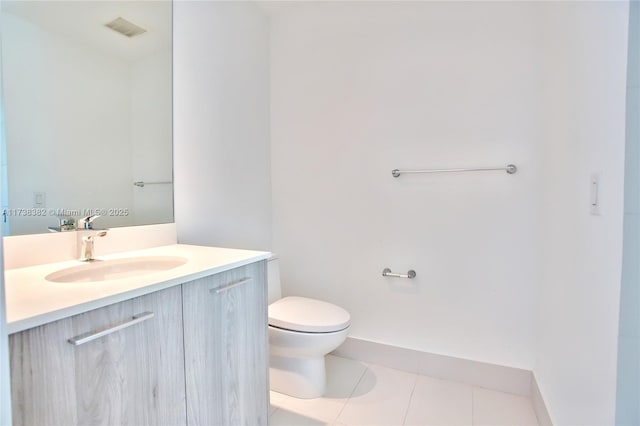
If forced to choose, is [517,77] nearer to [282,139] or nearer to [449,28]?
[449,28]

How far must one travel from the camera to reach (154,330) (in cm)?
94

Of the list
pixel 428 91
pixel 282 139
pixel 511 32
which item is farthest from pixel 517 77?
pixel 282 139

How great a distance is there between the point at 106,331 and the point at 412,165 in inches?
65.1

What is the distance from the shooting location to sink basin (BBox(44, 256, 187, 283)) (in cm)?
114

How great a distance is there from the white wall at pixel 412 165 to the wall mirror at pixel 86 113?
0.86 m

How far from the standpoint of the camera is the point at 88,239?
4.13 feet

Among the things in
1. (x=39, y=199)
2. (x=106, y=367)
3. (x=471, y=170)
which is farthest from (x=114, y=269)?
(x=471, y=170)

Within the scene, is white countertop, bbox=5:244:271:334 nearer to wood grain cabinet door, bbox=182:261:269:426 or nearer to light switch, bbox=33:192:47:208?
wood grain cabinet door, bbox=182:261:269:426

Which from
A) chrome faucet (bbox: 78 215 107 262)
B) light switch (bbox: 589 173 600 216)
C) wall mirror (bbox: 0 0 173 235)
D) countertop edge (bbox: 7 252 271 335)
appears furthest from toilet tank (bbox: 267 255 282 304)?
light switch (bbox: 589 173 600 216)

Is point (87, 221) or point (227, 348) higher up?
point (87, 221)

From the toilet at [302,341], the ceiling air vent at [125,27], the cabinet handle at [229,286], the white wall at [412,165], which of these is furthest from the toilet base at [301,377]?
the ceiling air vent at [125,27]

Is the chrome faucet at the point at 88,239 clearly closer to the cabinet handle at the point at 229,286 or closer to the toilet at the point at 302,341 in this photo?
the cabinet handle at the point at 229,286

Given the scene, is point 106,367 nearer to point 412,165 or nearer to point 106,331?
point 106,331

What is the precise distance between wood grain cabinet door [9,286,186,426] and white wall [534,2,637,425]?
3.77 feet
